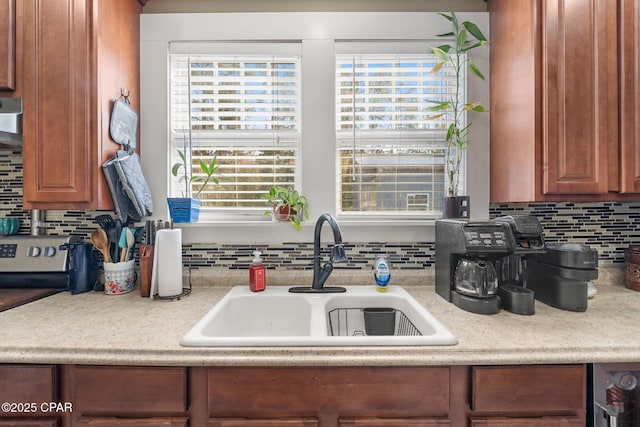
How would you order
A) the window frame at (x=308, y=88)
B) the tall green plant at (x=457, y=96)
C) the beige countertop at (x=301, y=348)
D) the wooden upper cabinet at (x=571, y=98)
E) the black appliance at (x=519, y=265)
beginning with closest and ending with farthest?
the beige countertop at (x=301, y=348) < the black appliance at (x=519, y=265) < the wooden upper cabinet at (x=571, y=98) < the tall green plant at (x=457, y=96) < the window frame at (x=308, y=88)

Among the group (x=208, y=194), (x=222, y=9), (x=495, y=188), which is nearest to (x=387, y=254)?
(x=495, y=188)

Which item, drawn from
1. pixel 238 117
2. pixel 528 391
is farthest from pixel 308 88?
pixel 528 391

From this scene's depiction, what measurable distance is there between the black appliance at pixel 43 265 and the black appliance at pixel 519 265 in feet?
6.05

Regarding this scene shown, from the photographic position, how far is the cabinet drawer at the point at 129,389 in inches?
34.8

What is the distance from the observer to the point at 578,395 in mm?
892

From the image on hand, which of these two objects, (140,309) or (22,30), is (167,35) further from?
(140,309)

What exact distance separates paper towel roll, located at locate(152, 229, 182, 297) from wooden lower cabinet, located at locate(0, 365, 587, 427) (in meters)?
0.48

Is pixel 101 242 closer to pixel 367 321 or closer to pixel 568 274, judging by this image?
pixel 367 321

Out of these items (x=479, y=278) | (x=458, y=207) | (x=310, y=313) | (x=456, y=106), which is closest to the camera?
(x=479, y=278)

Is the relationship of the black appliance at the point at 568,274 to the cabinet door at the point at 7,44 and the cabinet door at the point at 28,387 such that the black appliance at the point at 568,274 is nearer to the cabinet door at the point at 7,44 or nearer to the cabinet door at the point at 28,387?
the cabinet door at the point at 28,387

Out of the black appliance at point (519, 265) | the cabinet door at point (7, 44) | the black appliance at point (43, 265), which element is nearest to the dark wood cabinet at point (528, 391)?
the black appliance at point (519, 265)

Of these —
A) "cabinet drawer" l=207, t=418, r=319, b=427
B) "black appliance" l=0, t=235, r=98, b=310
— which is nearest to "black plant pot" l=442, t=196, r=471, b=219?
"cabinet drawer" l=207, t=418, r=319, b=427

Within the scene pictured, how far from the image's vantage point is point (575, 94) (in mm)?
1255

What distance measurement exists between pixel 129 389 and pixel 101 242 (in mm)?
781
